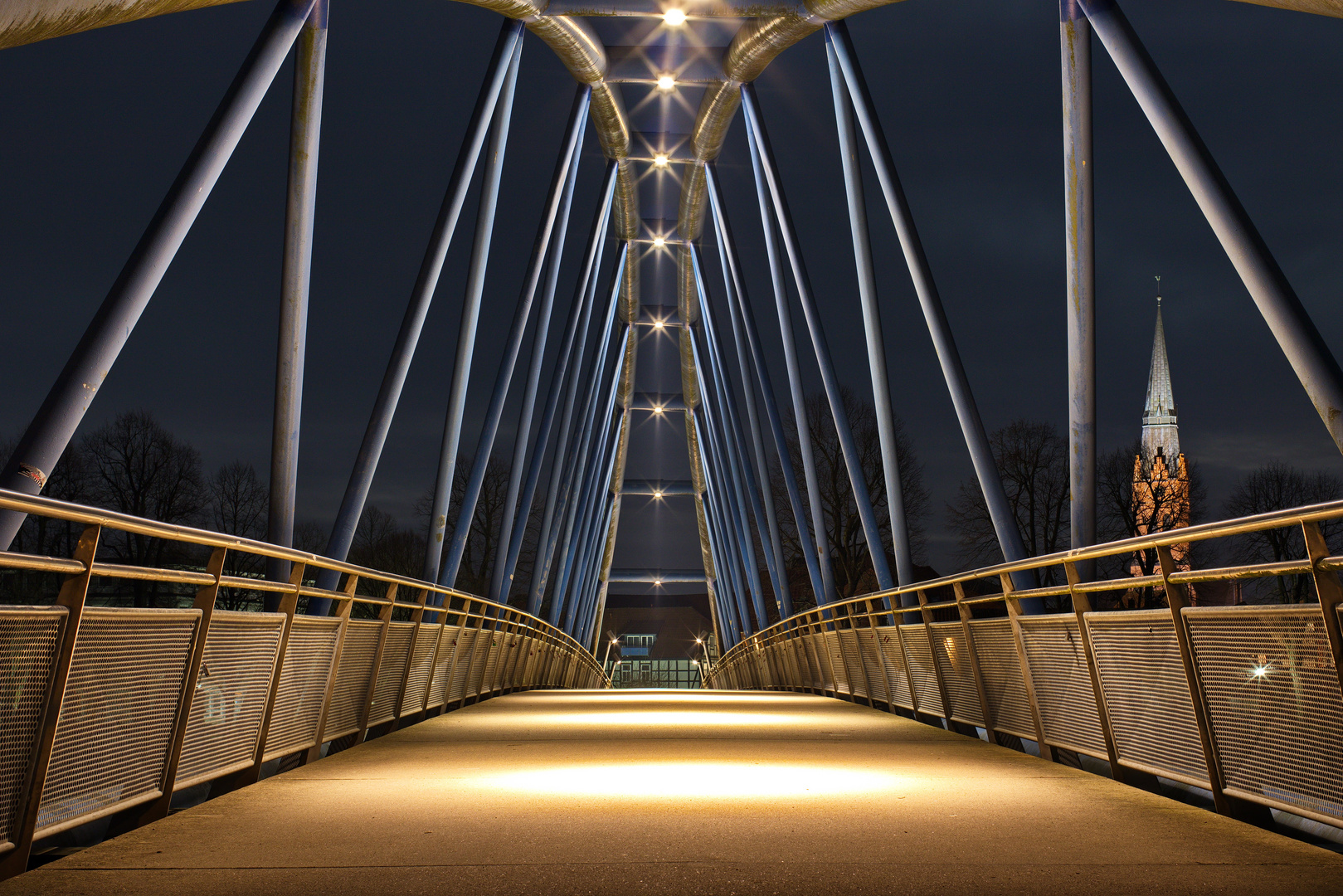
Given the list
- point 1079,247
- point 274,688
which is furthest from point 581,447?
point 274,688

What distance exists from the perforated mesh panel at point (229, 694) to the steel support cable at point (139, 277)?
4.09 feet

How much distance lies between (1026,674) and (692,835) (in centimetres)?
376

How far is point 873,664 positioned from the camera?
49.7ft

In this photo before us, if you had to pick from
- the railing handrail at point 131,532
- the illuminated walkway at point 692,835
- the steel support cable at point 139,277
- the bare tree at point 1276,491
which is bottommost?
the illuminated walkway at point 692,835

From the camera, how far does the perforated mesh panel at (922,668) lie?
11.8m

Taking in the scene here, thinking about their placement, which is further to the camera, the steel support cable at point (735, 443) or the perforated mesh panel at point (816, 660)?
the steel support cable at point (735, 443)

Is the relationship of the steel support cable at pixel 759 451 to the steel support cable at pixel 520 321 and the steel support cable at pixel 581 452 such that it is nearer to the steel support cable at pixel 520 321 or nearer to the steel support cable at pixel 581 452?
the steel support cable at pixel 520 321

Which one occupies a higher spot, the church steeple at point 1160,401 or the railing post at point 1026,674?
the church steeple at point 1160,401

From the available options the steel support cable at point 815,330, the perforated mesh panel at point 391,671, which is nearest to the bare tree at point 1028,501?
the steel support cable at point 815,330

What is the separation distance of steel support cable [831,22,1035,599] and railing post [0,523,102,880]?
8527 millimetres

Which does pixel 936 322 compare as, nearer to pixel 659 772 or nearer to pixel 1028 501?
pixel 659 772

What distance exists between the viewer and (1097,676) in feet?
24.4

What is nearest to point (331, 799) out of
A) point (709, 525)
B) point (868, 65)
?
point (868, 65)

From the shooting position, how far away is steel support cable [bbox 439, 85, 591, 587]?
20.5 metres
